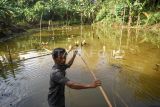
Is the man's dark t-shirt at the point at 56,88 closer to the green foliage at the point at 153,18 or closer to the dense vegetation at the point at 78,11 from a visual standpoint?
the dense vegetation at the point at 78,11

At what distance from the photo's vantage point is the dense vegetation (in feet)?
90.5

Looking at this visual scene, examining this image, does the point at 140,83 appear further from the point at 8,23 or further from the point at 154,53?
the point at 8,23

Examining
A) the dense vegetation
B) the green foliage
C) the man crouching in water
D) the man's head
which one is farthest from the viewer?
the dense vegetation

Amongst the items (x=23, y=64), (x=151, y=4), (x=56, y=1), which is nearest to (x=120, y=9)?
(x=151, y=4)

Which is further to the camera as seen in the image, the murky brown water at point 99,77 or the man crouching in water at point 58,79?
the murky brown water at point 99,77

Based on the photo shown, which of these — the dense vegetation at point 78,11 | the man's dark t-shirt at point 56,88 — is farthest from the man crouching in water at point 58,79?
the dense vegetation at point 78,11

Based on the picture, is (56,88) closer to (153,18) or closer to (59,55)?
(59,55)

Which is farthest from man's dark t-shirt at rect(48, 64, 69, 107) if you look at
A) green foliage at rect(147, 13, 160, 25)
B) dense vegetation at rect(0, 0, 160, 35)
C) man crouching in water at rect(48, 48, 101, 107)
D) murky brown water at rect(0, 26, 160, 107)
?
green foliage at rect(147, 13, 160, 25)

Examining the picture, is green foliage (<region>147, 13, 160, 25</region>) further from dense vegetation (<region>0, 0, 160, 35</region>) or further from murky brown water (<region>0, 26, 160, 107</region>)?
murky brown water (<region>0, 26, 160, 107</region>)

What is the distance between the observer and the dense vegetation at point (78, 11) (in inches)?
1086

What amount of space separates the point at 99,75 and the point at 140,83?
6.31 feet

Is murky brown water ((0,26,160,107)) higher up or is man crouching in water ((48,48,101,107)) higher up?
man crouching in water ((48,48,101,107))

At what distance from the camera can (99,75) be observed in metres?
11.0

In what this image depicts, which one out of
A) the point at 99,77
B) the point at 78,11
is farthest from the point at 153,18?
the point at 99,77
